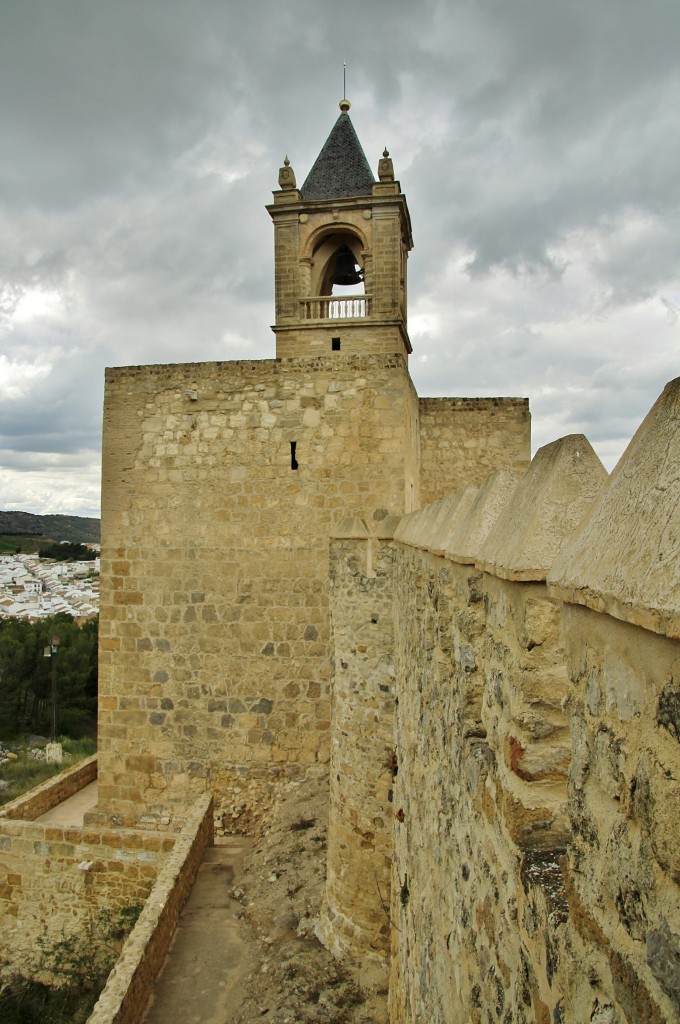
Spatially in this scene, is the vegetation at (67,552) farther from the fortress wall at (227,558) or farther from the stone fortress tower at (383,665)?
the fortress wall at (227,558)

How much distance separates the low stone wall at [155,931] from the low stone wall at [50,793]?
2831 mm

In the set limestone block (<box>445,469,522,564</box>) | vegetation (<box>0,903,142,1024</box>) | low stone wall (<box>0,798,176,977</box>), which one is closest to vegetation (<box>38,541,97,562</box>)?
low stone wall (<box>0,798,176,977</box>)

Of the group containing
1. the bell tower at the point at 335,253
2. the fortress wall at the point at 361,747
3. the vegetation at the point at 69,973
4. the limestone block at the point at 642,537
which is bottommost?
the vegetation at the point at 69,973

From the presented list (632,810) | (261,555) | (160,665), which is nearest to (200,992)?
(160,665)

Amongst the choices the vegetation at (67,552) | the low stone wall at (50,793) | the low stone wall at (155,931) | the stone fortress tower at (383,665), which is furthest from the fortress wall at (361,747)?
the vegetation at (67,552)

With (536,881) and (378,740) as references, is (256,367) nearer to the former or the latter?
(378,740)

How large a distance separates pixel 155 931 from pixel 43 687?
2251cm

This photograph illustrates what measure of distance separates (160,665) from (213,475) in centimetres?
235

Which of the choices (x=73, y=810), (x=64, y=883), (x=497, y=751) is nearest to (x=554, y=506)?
(x=497, y=751)

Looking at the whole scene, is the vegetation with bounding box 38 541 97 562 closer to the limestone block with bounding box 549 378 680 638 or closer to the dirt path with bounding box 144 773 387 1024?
the dirt path with bounding box 144 773 387 1024

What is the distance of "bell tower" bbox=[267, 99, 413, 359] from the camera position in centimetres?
1106

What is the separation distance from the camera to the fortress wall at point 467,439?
35.7 ft

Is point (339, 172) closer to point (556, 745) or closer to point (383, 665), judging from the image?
point (383, 665)

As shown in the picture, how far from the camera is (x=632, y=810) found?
3.39 feet
